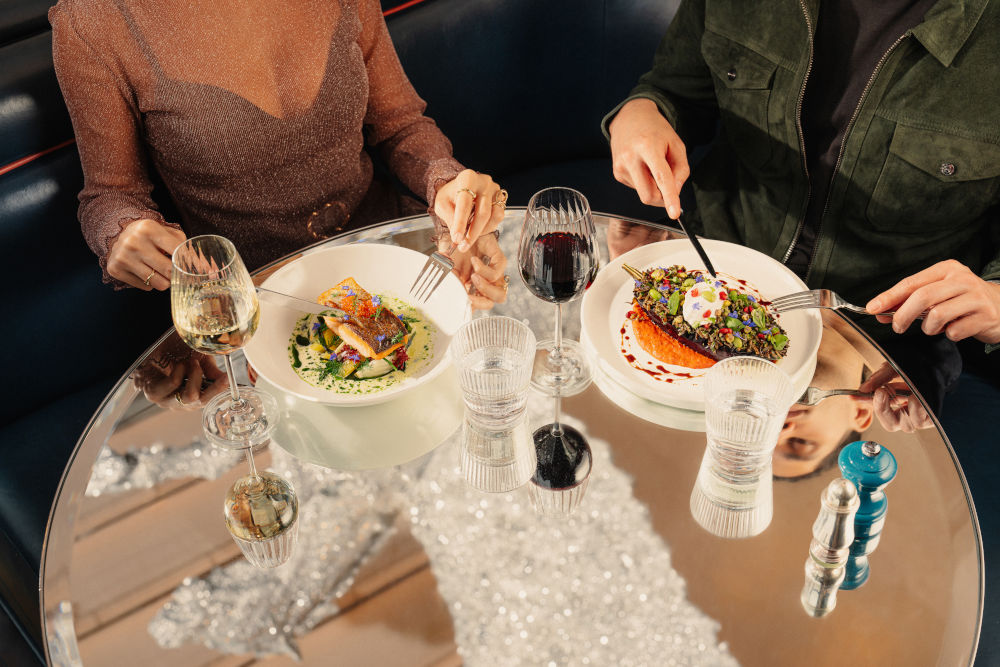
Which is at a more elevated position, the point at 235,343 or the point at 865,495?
the point at 235,343

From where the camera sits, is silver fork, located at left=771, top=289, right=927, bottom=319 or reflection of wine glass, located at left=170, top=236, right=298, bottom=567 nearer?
reflection of wine glass, located at left=170, top=236, right=298, bottom=567

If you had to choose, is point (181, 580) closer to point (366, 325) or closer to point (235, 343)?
point (235, 343)

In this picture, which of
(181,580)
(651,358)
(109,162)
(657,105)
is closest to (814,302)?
(651,358)

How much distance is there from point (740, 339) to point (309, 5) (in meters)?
1.01

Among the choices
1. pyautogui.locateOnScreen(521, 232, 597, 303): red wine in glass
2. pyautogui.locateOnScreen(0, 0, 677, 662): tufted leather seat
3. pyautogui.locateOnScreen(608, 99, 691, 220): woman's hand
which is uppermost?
pyautogui.locateOnScreen(521, 232, 597, 303): red wine in glass

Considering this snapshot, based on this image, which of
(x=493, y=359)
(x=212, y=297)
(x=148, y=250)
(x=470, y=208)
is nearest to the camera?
(x=212, y=297)

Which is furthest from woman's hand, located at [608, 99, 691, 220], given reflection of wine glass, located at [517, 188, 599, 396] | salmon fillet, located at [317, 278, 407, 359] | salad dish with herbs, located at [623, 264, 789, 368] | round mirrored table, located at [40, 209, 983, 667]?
salmon fillet, located at [317, 278, 407, 359]

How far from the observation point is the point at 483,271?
1592 millimetres

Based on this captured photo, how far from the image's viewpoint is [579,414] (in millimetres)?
1332

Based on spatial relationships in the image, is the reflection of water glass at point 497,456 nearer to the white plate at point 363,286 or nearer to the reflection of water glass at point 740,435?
the white plate at point 363,286

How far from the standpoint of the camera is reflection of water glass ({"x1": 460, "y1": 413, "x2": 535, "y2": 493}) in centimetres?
124

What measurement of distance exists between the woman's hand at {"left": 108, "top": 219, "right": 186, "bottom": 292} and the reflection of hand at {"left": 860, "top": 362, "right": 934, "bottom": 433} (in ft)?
3.84

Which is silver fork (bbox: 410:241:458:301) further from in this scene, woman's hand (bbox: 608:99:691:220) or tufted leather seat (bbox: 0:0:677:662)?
tufted leather seat (bbox: 0:0:677:662)

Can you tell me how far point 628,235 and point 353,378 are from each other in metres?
0.66
